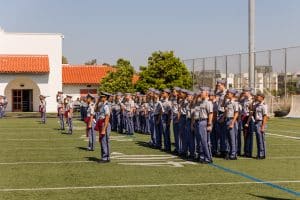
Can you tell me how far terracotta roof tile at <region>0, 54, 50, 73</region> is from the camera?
166ft

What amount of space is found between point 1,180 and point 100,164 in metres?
2.80

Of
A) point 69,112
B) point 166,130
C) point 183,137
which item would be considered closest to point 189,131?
point 183,137

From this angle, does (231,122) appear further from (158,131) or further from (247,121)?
(158,131)

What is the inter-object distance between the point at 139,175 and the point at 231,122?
3.67 m

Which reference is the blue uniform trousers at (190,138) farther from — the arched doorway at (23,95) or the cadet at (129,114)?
the arched doorway at (23,95)

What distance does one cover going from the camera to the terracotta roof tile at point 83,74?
2354 inches

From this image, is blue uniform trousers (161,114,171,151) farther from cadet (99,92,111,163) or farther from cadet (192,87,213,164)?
cadet (99,92,111,163)

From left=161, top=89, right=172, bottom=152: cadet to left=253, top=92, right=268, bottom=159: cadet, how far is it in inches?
99.2

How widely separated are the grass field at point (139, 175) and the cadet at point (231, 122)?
0.30 meters

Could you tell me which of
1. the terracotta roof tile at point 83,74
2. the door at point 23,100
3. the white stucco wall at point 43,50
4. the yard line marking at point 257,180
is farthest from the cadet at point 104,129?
the terracotta roof tile at point 83,74

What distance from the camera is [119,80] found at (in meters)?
55.8

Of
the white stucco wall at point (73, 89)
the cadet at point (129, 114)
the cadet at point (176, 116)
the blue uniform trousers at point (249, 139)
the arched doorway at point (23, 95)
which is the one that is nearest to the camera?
the blue uniform trousers at point (249, 139)

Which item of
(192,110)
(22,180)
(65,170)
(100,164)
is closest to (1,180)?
(22,180)

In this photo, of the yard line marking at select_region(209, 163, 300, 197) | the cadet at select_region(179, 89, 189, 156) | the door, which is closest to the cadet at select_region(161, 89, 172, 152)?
the cadet at select_region(179, 89, 189, 156)
